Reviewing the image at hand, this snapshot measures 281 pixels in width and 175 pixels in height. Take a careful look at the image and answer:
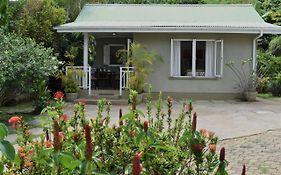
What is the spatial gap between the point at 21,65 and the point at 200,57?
8.52m

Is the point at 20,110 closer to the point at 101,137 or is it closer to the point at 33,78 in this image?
the point at 33,78

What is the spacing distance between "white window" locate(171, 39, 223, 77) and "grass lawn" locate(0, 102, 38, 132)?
6.26 meters

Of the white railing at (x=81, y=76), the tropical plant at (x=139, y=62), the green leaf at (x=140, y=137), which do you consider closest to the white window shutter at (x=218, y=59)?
the tropical plant at (x=139, y=62)

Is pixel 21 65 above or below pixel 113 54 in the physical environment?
below

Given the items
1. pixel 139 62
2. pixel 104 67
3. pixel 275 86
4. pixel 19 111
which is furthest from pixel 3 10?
pixel 275 86

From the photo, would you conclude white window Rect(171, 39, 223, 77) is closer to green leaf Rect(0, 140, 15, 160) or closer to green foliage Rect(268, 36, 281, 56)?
green foliage Rect(268, 36, 281, 56)

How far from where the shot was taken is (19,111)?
1462 centimetres

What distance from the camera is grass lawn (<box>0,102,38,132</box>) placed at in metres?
12.8

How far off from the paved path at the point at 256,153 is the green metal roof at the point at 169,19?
24.1 feet

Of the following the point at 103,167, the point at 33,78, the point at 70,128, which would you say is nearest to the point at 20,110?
the point at 33,78

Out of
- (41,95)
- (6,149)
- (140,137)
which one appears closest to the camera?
(6,149)

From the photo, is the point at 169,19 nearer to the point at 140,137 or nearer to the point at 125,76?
the point at 125,76

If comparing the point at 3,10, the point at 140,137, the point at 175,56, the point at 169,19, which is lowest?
the point at 140,137

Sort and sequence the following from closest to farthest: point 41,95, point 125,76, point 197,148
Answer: point 197,148 < point 41,95 < point 125,76
